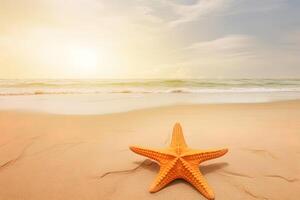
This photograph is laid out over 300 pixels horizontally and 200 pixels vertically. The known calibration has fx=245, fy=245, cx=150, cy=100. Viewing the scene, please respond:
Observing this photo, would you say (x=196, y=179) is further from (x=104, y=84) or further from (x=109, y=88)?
(x=104, y=84)

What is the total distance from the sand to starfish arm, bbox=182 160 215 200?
58 millimetres

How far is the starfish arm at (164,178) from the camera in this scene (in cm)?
184

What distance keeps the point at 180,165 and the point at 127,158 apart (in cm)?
70

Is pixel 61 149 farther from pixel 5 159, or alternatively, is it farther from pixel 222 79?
pixel 222 79

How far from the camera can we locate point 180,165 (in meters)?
1.91

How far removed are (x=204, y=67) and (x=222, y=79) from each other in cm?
279

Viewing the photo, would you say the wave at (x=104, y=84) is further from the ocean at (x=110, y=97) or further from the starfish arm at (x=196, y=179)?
the starfish arm at (x=196, y=179)

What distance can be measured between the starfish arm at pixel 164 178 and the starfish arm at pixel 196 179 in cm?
9

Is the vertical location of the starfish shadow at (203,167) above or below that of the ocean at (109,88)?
below

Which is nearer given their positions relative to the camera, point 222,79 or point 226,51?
point 226,51

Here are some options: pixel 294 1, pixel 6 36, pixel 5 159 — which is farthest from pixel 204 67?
pixel 5 159

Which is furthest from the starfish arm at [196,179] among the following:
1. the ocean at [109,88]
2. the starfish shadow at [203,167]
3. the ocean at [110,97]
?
the ocean at [109,88]

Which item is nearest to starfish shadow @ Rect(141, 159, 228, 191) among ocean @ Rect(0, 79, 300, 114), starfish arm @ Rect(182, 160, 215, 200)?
starfish arm @ Rect(182, 160, 215, 200)

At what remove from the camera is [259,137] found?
3.03 meters
